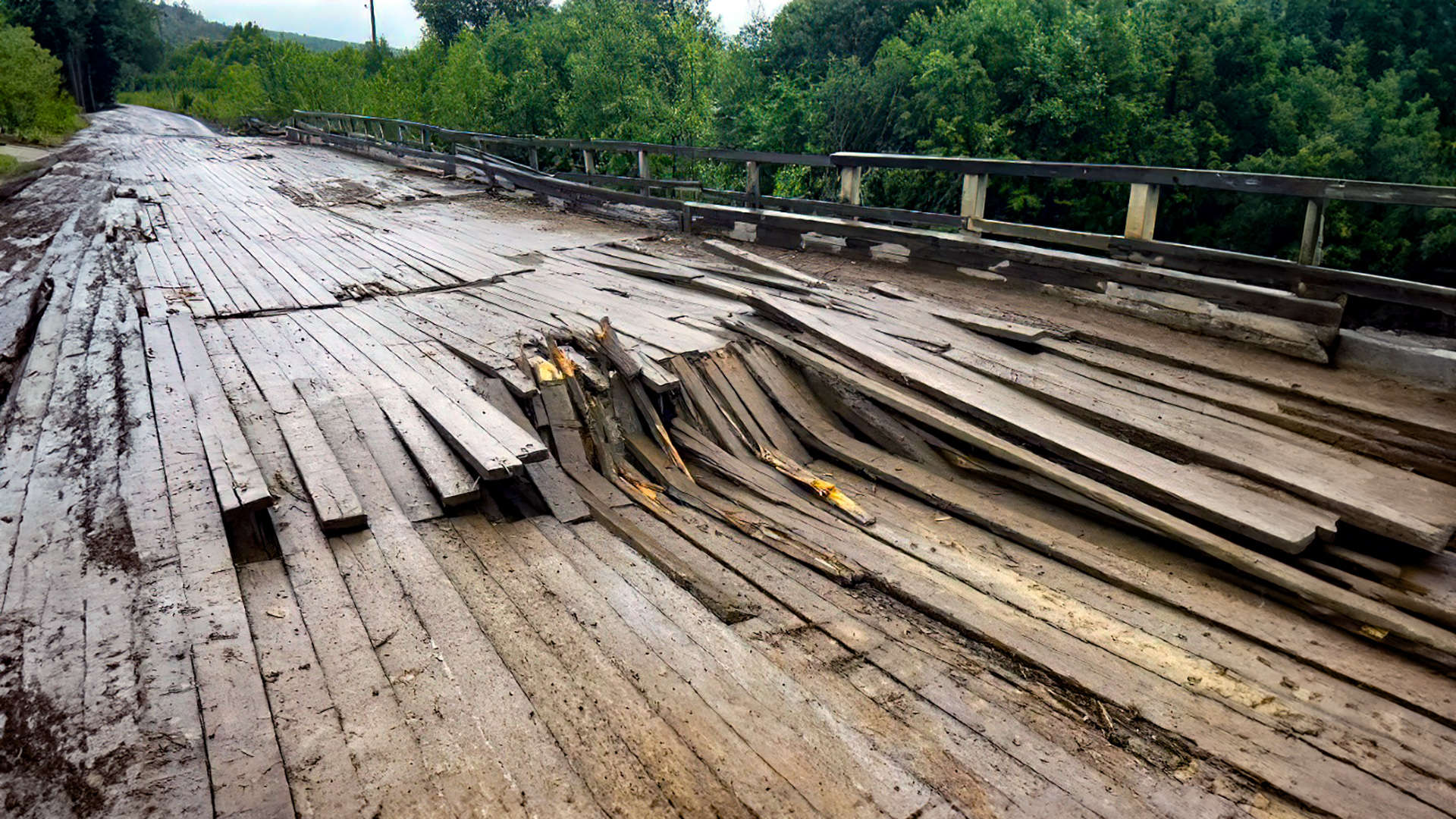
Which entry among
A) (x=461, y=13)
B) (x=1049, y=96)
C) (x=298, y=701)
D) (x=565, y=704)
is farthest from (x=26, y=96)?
(x=565, y=704)

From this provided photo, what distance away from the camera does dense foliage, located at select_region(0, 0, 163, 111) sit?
147 feet

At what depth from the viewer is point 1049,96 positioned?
75.2 ft

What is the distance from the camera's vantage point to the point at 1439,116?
24.4 metres

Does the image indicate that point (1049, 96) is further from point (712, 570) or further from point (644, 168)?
point (712, 570)

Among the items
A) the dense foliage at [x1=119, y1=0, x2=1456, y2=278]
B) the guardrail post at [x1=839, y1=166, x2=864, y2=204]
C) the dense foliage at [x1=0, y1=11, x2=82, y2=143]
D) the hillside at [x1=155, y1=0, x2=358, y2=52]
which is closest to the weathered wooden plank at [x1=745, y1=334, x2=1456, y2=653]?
the guardrail post at [x1=839, y1=166, x2=864, y2=204]

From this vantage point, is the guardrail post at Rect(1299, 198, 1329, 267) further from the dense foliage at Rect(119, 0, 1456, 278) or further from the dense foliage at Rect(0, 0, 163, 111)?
the dense foliage at Rect(0, 0, 163, 111)

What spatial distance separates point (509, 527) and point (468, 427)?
2.28 ft

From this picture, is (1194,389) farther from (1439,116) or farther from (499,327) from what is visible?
(1439,116)

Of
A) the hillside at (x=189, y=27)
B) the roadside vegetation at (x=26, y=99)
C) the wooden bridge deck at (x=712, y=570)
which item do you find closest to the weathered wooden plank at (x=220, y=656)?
the wooden bridge deck at (x=712, y=570)

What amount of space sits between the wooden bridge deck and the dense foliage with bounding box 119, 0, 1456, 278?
1782 centimetres

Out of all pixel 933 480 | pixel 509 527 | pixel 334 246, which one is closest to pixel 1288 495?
pixel 933 480

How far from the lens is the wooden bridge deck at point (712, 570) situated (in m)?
2.43

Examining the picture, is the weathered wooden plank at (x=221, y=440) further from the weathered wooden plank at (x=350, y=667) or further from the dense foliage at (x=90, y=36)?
the dense foliage at (x=90, y=36)

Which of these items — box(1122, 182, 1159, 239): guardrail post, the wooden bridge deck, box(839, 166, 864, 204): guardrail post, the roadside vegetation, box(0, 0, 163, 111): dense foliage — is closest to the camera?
the wooden bridge deck
